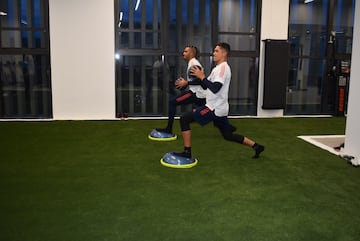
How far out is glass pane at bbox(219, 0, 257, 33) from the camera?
822 centimetres

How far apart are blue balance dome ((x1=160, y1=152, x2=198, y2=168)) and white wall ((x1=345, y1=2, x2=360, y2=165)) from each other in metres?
2.03

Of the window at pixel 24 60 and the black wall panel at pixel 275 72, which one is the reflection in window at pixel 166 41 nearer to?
the black wall panel at pixel 275 72

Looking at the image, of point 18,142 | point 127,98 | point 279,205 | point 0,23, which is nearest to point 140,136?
point 18,142

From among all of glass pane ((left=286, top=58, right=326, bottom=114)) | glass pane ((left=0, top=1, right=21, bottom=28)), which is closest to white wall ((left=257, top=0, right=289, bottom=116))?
glass pane ((left=286, top=58, right=326, bottom=114))

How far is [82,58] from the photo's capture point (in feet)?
25.2

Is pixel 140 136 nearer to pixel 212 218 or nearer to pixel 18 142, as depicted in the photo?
pixel 18 142

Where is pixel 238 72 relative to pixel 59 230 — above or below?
above

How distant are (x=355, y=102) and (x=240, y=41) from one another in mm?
4116

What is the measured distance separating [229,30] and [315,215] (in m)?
5.94

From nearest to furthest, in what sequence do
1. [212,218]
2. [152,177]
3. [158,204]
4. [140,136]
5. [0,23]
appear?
[212,218] → [158,204] → [152,177] → [140,136] → [0,23]

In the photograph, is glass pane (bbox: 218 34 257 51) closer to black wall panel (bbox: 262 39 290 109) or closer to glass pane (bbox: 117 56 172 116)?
black wall panel (bbox: 262 39 290 109)

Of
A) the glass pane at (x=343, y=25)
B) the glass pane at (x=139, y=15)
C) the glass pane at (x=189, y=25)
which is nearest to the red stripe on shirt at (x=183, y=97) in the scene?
the glass pane at (x=189, y=25)

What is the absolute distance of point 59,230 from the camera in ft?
8.86

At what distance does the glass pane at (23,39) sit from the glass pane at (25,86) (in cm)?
23
